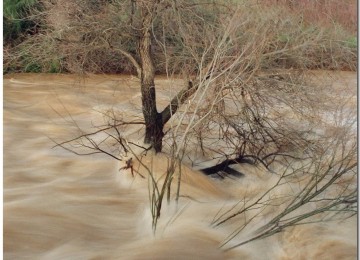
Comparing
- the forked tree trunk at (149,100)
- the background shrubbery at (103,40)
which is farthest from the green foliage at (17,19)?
the forked tree trunk at (149,100)

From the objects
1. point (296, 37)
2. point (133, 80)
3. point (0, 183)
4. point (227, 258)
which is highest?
point (296, 37)

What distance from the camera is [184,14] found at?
2.20m

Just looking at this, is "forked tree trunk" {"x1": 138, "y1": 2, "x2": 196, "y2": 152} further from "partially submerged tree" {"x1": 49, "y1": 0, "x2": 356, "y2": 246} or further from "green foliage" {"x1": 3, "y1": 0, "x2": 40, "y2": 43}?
"green foliage" {"x1": 3, "y1": 0, "x2": 40, "y2": 43}

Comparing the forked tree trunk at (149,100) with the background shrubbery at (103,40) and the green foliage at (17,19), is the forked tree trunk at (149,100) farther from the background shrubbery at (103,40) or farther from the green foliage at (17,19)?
the green foliage at (17,19)

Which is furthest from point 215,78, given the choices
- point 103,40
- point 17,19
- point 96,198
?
point 17,19

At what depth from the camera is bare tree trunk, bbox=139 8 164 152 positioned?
2186 mm

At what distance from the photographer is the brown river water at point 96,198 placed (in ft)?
6.84

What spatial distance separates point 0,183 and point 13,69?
1.08 feet

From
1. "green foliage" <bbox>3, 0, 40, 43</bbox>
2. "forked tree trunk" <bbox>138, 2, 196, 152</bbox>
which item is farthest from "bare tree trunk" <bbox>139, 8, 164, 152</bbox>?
"green foliage" <bbox>3, 0, 40, 43</bbox>

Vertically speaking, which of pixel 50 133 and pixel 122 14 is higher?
pixel 122 14

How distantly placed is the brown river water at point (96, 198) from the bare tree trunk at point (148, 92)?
0.02 metres

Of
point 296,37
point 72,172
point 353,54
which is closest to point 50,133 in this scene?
point 72,172

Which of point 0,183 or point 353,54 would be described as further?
point 353,54

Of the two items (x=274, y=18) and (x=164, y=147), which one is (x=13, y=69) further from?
(x=274, y=18)
